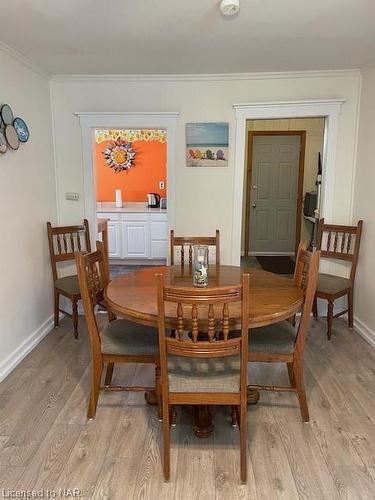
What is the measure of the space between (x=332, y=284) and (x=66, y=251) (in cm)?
247

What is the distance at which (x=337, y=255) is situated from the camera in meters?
3.57

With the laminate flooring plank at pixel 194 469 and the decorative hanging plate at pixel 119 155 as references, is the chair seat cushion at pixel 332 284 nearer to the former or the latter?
the laminate flooring plank at pixel 194 469

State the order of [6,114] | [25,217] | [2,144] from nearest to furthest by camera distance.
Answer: [2,144]
[6,114]
[25,217]

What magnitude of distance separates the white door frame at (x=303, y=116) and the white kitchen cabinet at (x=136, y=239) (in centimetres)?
236

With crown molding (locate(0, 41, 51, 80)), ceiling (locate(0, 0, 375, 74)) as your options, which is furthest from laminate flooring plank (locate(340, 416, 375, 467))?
crown molding (locate(0, 41, 51, 80))

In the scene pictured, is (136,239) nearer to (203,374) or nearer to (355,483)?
(203,374)

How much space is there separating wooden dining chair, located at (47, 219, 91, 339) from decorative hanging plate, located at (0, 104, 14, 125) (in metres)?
0.97

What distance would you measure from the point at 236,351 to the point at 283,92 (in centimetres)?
271

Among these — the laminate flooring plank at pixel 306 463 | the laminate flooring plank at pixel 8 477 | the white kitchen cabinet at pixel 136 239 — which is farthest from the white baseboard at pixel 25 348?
the white kitchen cabinet at pixel 136 239

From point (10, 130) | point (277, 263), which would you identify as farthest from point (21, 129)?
point (277, 263)

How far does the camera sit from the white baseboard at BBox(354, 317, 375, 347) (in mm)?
3230

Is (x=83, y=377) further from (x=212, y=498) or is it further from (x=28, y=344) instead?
(x=212, y=498)

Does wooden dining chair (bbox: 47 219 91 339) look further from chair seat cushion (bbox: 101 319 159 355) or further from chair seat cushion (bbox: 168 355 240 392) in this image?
chair seat cushion (bbox: 168 355 240 392)

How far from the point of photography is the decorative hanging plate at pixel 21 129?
115 inches
